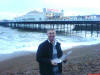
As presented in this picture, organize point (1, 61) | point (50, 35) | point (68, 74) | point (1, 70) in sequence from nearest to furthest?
1. point (50, 35)
2. point (68, 74)
3. point (1, 70)
4. point (1, 61)

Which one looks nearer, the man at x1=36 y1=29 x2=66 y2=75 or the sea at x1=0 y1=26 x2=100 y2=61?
the man at x1=36 y1=29 x2=66 y2=75

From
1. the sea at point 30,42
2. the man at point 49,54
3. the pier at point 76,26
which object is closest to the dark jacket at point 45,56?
the man at point 49,54

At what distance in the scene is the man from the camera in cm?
332

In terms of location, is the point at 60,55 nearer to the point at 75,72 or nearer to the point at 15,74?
the point at 75,72

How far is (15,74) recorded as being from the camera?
7566 mm

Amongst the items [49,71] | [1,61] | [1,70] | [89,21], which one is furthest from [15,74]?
[89,21]

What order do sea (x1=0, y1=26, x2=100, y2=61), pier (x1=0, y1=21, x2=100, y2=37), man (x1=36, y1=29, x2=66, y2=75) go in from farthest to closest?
pier (x1=0, y1=21, x2=100, y2=37)
sea (x1=0, y1=26, x2=100, y2=61)
man (x1=36, y1=29, x2=66, y2=75)

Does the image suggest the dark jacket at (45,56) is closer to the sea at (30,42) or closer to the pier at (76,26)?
the sea at (30,42)

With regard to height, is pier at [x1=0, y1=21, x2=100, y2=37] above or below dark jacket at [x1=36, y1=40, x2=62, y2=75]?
below

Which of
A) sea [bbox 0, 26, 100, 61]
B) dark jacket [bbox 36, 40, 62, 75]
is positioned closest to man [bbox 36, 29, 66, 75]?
dark jacket [bbox 36, 40, 62, 75]

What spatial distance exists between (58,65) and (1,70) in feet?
18.9

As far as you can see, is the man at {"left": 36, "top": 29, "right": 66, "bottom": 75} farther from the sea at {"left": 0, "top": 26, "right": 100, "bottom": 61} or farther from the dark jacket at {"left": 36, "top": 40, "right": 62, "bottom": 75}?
the sea at {"left": 0, "top": 26, "right": 100, "bottom": 61}

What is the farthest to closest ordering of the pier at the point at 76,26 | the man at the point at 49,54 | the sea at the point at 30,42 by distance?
the pier at the point at 76,26
the sea at the point at 30,42
the man at the point at 49,54

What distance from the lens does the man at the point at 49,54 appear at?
332 cm
